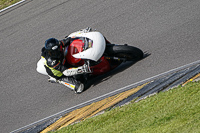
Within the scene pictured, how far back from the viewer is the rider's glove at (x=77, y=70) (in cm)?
867

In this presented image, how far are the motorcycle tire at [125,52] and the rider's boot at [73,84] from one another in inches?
44.2

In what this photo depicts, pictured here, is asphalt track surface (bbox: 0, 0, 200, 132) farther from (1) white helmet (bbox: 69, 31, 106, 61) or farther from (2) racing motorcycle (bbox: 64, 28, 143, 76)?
(1) white helmet (bbox: 69, 31, 106, 61)

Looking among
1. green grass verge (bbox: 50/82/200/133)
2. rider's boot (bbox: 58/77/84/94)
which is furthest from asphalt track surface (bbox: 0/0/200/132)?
green grass verge (bbox: 50/82/200/133)

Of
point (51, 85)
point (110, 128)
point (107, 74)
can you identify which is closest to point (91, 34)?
point (107, 74)

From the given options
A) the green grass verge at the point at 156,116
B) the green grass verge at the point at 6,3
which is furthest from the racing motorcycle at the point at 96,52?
the green grass verge at the point at 6,3

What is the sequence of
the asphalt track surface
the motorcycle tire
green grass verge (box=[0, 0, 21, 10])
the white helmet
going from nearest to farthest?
the white helmet → the motorcycle tire → the asphalt track surface → green grass verge (box=[0, 0, 21, 10])

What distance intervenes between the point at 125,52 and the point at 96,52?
2.32 feet

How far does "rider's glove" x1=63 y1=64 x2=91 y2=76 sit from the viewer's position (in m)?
8.67

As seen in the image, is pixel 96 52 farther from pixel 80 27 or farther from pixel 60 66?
pixel 80 27

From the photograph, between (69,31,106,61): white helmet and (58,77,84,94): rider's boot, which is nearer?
(69,31,106,61): white helmet

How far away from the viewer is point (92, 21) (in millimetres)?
11648

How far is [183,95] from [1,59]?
724 centimetres

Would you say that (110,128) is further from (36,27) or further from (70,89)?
(36,27)

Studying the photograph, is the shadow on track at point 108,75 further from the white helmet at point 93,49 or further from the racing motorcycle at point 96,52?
the white helmet at point 93,49
